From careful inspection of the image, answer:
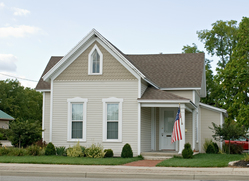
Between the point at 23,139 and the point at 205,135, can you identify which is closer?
the point at 23,139

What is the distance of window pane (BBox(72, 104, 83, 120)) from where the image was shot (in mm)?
21000

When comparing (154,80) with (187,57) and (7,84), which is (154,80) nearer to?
(187,57)

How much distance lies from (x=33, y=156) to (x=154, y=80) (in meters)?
9.81

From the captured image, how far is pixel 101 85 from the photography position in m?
20.9

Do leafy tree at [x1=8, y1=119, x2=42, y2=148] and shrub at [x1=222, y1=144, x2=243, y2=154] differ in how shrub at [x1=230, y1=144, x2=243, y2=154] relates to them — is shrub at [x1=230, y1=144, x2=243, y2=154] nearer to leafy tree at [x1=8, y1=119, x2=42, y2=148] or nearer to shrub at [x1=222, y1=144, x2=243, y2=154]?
shrub at [x1=222, y1=144, x2=243, y2=154]

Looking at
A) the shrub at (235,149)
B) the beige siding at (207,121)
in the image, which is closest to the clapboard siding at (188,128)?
the beige siding at (207,121)

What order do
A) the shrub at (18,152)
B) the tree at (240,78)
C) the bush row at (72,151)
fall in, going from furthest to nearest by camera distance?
the tree at (240,78) → the shrub at (18,152) → the bush row at (72,151)

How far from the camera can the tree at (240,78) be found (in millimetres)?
27547

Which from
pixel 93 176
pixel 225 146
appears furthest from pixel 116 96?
pixel 225 146

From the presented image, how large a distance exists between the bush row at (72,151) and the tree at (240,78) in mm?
11650

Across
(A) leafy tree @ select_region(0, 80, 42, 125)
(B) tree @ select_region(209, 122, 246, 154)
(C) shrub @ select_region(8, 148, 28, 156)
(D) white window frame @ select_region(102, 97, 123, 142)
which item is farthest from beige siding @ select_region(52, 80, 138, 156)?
(A) leafy tree @ select_region(0, 80, 42, 125)

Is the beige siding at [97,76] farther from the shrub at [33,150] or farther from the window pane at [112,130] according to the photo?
the shrub at [33,150]

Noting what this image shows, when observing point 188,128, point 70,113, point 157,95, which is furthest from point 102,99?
point 188,128

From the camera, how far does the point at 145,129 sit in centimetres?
2159
